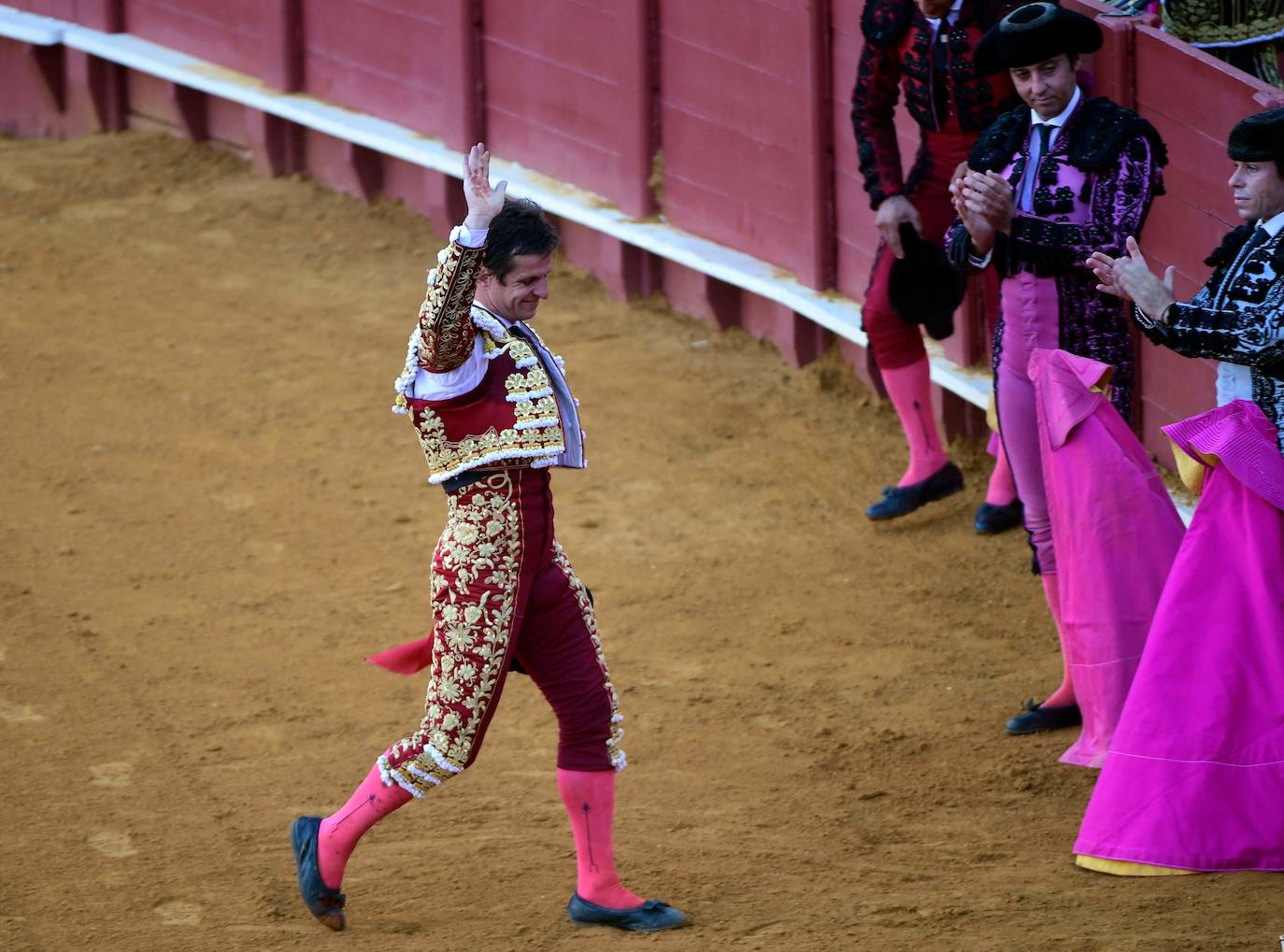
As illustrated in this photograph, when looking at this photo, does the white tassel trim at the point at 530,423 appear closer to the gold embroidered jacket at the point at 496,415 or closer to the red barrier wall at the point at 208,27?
the gold embroidered jacket at the point at 496,415

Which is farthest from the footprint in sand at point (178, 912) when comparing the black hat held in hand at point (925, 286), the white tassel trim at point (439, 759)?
the black hat held in hand at point (925, 286)

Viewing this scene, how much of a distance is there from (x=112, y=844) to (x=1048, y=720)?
240 cm

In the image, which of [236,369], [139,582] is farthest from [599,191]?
[139,582]

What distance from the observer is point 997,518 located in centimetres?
669

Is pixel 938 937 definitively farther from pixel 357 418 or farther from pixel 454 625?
pixel 357 418

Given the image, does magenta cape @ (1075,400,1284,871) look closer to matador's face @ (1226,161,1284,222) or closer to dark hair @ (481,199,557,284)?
matador's face @ (1226,161,1284,222)

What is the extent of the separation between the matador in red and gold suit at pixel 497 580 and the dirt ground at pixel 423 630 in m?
0.21

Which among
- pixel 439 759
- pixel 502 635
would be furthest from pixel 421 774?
pixel 502 635

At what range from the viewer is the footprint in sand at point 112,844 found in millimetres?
4754

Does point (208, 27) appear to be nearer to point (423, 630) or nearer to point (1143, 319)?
point (423, 630)

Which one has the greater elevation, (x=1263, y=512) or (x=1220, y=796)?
(x=1263, y=512)

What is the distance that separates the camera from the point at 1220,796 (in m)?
4.21

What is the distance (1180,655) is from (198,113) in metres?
8.12

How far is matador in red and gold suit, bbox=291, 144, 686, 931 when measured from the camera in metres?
A: 3.89
